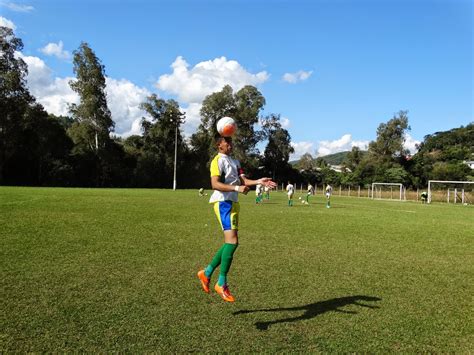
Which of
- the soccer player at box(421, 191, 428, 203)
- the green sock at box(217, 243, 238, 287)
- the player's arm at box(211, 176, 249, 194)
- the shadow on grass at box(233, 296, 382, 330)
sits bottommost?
the shadow on grass at box(233, 296, 382, 330)

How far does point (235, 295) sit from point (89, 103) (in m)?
A: 57.5

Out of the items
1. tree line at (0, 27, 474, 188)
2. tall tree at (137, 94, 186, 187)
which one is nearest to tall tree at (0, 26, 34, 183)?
tree line at (0, 27, 474, 188)

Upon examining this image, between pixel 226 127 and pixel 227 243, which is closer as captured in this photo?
pixel 227 243

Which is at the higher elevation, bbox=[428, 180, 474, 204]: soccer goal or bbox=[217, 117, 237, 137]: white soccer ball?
bbox=[217, 117, 237, 137]: white soccer ball

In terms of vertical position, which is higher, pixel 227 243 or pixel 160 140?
pixel 160 140

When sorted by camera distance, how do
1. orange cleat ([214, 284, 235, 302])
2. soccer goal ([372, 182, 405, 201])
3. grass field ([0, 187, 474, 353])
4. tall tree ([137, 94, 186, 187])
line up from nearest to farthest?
1. grass field ([0, 187, 474, 353])
2. orange cleat ([214, 284, 235, 302])
3. soccer goal ([372, 182, 405, 201])
4. tall tree ([137, 94, 186, 187])

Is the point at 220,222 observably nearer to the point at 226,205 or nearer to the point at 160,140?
the point at 226,205

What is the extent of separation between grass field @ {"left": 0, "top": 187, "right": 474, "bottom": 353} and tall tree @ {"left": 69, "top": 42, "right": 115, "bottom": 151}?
5109cm

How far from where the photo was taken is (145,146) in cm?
7281

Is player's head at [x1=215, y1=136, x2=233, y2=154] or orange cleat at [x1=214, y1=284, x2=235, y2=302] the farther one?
player's head at [x1=215, y1=136, x2=233, y2=154]

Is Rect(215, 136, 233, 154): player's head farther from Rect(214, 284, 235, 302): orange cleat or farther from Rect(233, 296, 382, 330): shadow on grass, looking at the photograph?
Rect(233, 296, 382, 330): shadow on grass

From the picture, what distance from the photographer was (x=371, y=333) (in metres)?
4.79

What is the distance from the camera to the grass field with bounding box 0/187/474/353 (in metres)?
4.47

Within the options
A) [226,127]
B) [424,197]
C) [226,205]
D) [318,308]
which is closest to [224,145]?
[226,127]
